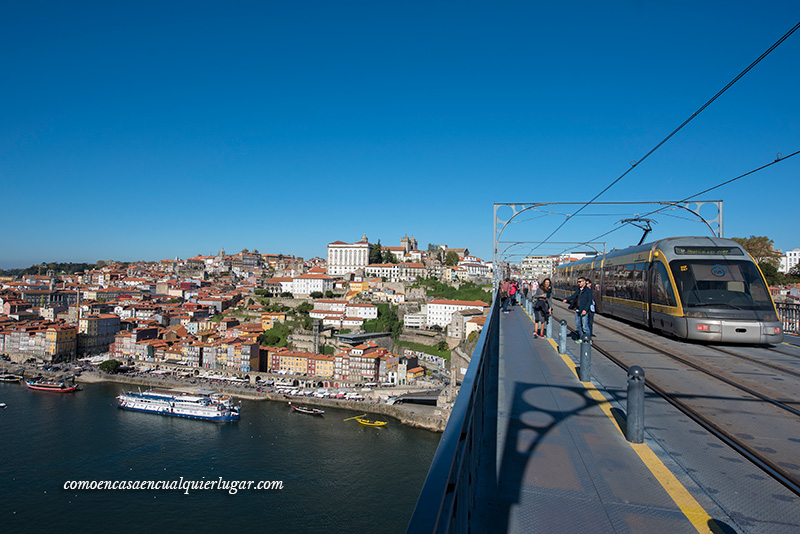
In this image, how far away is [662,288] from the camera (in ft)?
25.2

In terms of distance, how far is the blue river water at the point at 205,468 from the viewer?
21.7 meters

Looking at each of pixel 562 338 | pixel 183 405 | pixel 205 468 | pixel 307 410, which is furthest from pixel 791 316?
pixel 183 405

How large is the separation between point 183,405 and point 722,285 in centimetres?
4195

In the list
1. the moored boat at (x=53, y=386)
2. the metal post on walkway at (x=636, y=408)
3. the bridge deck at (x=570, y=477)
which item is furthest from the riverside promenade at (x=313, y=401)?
the metal post on walkway at (x=636, y=408)

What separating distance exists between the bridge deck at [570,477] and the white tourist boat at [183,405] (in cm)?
3867

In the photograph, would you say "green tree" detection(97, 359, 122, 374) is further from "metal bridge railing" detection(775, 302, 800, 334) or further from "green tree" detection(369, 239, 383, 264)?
"metal bridge railing" detection(775, 302, 800, 334)

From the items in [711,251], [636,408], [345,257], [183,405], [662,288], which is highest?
[345,257]

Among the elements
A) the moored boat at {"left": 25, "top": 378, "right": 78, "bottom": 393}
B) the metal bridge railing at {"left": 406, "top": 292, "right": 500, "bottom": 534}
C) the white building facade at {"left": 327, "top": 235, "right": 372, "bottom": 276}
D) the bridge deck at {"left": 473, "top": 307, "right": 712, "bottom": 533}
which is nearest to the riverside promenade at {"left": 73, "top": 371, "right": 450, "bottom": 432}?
the moored boat at {"left": 25, "top": 378, "right": 78, "bottom": 393}

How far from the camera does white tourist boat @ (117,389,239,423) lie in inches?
1479

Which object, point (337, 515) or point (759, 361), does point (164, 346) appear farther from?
point (759, 361)

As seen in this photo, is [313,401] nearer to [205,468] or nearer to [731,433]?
[205,468]

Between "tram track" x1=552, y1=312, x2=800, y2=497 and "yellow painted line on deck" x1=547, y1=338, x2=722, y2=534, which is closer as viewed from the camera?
"yellow painted line on deck" x1=547, y1=338, x2=722, y2=534

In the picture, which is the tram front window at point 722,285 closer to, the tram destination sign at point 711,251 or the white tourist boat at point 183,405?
the tram destination sign at point 711,251

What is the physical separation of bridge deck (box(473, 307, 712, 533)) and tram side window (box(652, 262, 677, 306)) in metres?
4.48
